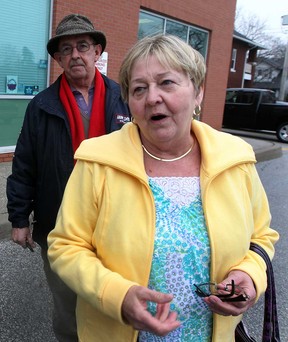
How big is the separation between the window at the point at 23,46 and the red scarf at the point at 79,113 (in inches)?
182

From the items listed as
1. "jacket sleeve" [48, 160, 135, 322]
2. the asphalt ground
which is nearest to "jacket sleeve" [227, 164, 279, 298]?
"jacket sleeve" [48, 160, 135, 322]

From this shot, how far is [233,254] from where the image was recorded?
146 centimetres

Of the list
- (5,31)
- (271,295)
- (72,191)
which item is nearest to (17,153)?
(72,191)

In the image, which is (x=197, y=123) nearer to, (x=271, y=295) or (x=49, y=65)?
(x=271, y=295)

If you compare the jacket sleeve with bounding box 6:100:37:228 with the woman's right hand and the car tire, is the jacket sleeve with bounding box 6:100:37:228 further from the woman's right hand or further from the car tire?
the car tire

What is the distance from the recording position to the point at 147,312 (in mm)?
1194

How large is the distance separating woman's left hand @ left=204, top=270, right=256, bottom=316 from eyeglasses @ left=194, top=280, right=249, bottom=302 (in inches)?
0.6

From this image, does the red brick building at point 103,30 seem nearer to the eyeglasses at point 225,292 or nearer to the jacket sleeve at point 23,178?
the jacket sleeve at point 23,178

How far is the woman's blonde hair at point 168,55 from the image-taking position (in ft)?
4.57

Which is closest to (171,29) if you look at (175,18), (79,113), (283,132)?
(175,18)

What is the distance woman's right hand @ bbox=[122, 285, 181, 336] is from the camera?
119 cm

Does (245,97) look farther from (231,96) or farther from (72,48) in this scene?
(72,48)

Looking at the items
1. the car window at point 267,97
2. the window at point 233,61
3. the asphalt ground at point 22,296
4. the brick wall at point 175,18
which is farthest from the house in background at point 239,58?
the asphalt ground at point 22,296

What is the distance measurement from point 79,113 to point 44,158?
1.05 ft
